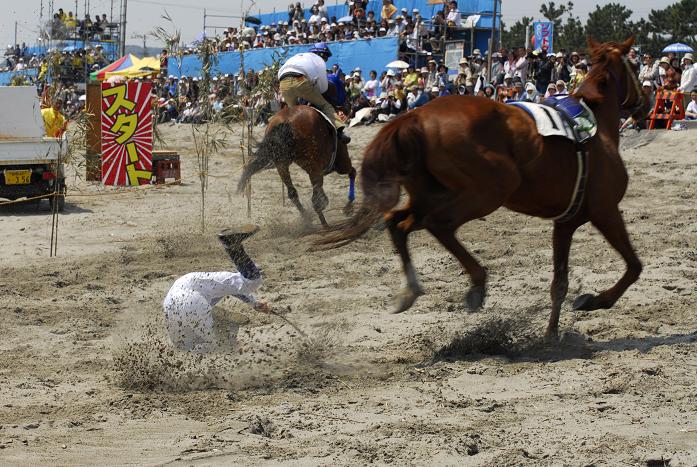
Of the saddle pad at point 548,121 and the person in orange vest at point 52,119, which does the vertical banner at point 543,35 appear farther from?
the saddle pad at point 548,121

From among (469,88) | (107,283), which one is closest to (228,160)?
(469,88)

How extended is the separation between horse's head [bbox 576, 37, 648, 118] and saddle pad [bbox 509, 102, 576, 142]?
1.94ft

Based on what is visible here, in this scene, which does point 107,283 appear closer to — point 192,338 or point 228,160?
point 192,338

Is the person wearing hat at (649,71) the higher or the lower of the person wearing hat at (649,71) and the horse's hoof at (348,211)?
the higher

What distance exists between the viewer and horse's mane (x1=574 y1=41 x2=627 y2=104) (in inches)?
284

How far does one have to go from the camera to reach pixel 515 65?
20.8 m

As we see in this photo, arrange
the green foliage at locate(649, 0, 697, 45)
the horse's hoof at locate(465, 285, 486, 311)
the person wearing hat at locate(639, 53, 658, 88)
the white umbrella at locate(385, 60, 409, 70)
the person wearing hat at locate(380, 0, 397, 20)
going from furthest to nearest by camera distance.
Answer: the green foliage at locate(649, 0, 697, 45)
the person wearing hat at locate(380, 0, 397, 20)
the white umbrella at locate(385, 60, 409, 70)
the person wearing hat at locate(639, 53, 658, 88)
the horse's hoof at locate(465, 285, 486, 311)

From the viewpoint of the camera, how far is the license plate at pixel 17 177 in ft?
48.2

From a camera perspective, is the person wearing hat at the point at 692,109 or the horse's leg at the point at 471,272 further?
the person wearing hat at the point at 692,109

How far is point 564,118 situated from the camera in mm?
6801

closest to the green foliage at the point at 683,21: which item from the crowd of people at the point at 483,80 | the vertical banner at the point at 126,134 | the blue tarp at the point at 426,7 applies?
the blue tarp at the point at 426,7

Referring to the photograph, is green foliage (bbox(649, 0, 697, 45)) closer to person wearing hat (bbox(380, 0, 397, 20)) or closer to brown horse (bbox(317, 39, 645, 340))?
person wearing hat (bbox(380, 0, 397, 20))

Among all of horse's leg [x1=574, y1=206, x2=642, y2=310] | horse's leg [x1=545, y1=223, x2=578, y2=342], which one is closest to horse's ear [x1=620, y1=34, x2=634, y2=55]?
horse's leg [x1=574, y1=206, x2=642, y2=310]

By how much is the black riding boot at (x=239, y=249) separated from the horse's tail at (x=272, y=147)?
4.85 m
